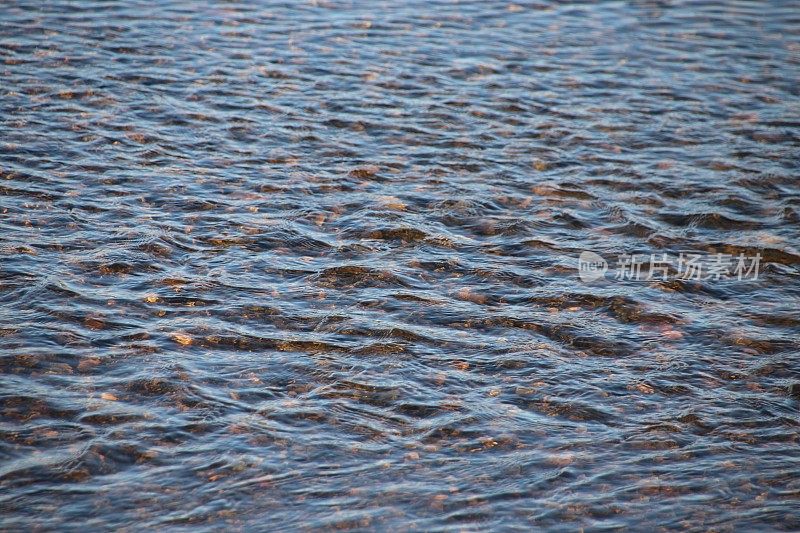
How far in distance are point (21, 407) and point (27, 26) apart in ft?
31.1

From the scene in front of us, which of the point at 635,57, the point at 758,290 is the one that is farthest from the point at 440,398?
the point at 635,57

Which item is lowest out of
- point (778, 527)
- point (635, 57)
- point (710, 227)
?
point (778, 527)

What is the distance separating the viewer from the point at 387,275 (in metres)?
9.45

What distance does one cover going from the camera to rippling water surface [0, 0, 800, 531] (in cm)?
672

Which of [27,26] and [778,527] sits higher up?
[27,26]

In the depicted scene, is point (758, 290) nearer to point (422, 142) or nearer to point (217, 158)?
point (422, 142)

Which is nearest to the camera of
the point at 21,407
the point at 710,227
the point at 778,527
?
the point at 778,527

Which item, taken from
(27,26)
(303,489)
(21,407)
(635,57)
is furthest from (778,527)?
(27,26)

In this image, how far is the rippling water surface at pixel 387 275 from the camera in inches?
265

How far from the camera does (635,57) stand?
1503 centimetres

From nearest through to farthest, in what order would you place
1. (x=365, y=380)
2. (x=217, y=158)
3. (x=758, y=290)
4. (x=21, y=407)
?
(x=21, y=407), (x=365, y=380), (x=758, y=290), (x=217, y=158)

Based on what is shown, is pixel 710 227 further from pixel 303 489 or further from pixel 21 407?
pixel 21 407

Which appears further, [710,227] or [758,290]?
[710,227]

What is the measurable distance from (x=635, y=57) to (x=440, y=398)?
9122mm
